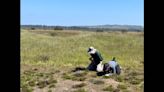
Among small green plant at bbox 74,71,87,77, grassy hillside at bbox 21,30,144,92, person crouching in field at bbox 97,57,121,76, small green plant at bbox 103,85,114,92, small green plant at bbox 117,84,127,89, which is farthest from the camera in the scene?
grassy hillside at bbox 21,30,144,92

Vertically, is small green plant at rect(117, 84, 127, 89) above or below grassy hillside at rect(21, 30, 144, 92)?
below

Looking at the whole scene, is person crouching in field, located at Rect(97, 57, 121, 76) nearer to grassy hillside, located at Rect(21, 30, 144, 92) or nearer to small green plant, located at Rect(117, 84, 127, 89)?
grassy hillside, located at Rect(21, 30, 144, 92)

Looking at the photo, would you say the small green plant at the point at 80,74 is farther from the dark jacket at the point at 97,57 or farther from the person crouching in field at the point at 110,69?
the dark jacket at the point at 97,57

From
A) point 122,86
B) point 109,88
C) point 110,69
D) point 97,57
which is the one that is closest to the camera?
point 109,88

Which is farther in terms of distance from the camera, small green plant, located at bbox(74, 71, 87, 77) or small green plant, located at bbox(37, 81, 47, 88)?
small green plant, located at bbox(74, 71, 87, 77)

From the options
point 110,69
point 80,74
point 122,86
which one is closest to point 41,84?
point 80,74

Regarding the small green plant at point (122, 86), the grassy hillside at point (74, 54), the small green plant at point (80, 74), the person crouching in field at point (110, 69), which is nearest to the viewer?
the small green plant at point (122, 86)

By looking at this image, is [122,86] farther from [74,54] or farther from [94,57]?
[74,54]

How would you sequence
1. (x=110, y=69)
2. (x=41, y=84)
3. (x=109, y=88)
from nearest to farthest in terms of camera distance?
(x=109, y=88), (x=41, y=84), (x=110, y=69)

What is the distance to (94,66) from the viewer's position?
16906 millimetres

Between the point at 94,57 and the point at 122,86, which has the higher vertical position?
the point at 94,57

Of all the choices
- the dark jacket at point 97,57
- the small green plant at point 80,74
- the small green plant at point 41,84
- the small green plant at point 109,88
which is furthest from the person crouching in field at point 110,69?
the small green plant at point 41,84

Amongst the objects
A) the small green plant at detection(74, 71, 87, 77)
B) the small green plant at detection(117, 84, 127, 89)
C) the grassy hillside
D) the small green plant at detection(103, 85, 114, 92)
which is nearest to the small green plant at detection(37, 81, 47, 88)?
the grassy hillside
